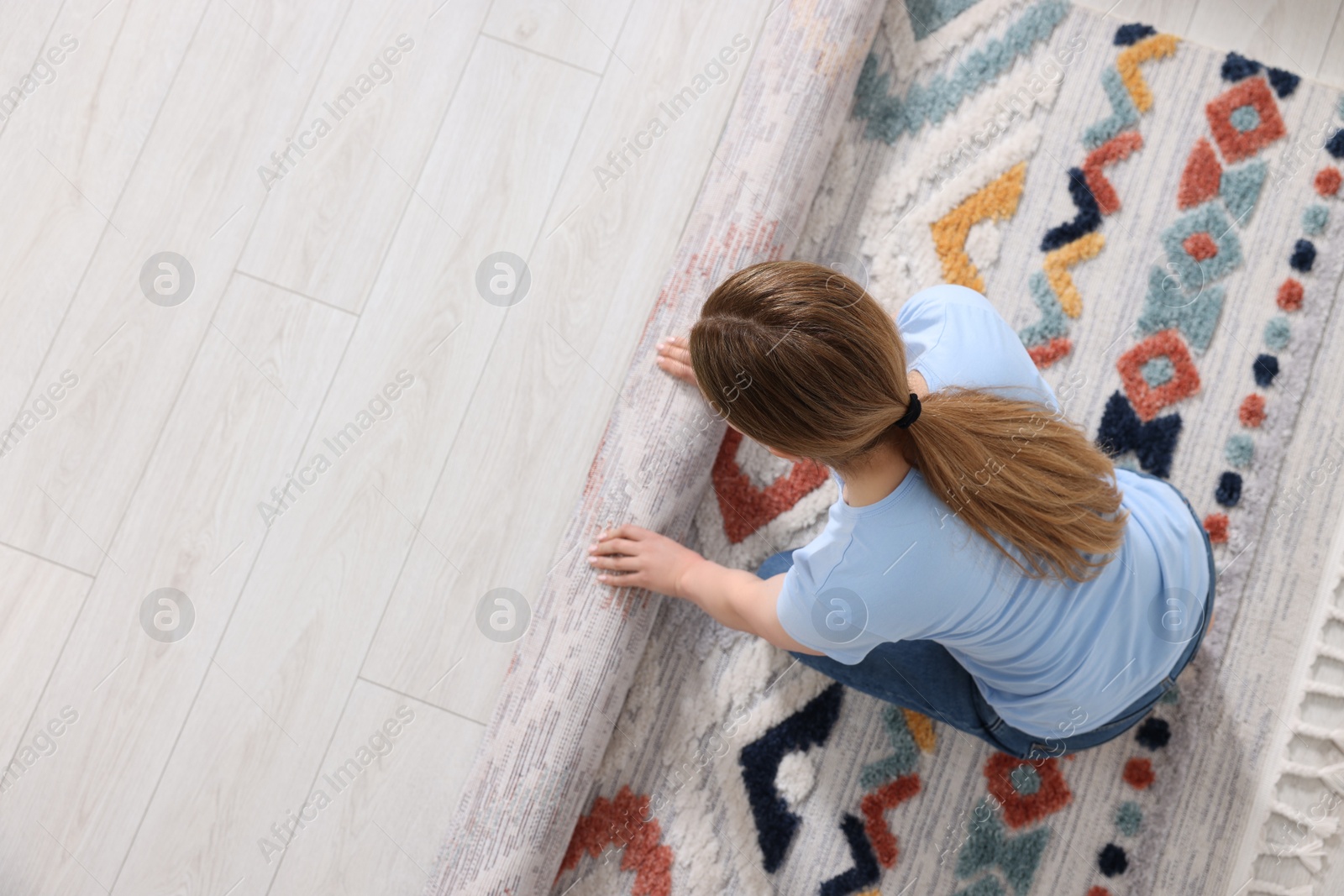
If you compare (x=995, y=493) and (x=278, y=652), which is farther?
(x=278, y=652)

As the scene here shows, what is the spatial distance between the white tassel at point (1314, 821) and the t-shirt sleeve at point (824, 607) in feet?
2.84

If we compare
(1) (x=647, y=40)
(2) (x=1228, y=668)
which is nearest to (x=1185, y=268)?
(2) (x=1228, y=668)

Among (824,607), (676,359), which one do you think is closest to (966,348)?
(824,607)

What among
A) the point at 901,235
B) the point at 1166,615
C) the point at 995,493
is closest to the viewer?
the point at 995,493

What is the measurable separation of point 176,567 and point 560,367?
2.42 feet

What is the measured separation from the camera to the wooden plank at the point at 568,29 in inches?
63.4

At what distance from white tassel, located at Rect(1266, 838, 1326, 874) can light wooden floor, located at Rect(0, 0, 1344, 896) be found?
1245mm

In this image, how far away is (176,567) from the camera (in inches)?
60.2

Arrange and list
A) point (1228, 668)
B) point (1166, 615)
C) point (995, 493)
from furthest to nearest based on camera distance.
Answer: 1. point (1228, 668)
2. point (1166, 615)
3. point (995, 493)

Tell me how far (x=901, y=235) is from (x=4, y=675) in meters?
1.70

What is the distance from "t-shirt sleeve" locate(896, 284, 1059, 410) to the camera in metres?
0.99

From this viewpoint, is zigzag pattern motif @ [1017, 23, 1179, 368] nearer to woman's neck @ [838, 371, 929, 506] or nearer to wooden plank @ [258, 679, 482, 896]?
woman's neck @ [838, 371, 929, 506]

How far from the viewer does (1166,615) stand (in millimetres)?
1062

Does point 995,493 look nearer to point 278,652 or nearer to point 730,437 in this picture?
point 730,437
